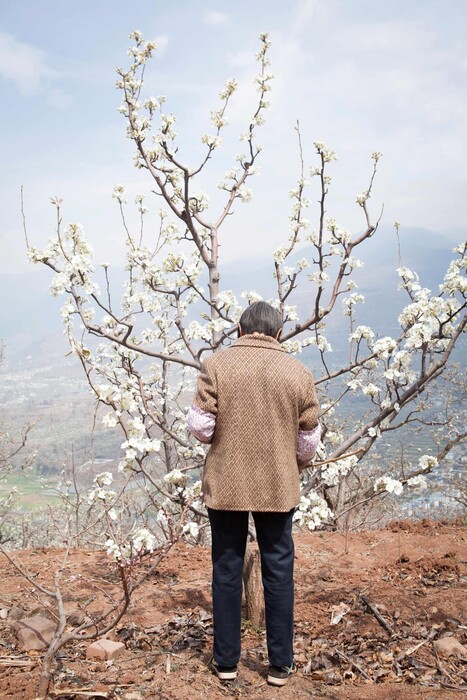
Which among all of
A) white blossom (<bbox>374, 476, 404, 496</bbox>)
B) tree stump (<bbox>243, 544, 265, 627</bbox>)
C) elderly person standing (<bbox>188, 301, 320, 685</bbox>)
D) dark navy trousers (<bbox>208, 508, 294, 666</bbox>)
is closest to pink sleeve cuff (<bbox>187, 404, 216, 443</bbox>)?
elderly person standing (<bbox>188, 301, 320, 685</bbox>)

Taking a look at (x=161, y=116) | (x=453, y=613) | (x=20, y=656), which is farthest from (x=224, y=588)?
(x=161, y=116)

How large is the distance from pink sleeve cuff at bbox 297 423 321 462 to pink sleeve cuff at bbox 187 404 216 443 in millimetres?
519

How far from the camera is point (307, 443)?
2990 mm

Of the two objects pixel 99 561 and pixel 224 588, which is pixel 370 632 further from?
pixel 99 561

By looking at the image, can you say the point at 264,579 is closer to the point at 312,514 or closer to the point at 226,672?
the point at 226,672

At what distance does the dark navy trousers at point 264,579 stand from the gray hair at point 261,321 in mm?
1024

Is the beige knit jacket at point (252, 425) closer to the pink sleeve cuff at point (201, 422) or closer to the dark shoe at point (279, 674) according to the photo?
the pink sleeve cuff at point (201, 422)

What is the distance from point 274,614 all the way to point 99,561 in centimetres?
325

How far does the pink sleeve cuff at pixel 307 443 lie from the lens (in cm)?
298

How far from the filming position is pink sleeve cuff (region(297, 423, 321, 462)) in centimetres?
298

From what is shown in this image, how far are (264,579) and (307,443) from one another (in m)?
0.80

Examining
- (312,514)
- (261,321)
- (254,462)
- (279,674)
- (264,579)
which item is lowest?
(279,674)

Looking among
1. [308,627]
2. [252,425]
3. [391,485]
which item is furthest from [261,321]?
[308,627]

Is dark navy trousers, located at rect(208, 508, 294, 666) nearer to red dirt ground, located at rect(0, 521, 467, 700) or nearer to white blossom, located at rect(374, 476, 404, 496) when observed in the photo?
red dirt ground, located at rect(0, 521, 467, 700)
